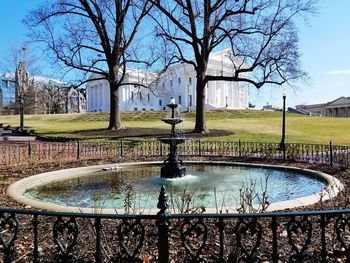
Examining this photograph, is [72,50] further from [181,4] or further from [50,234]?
[50,234]

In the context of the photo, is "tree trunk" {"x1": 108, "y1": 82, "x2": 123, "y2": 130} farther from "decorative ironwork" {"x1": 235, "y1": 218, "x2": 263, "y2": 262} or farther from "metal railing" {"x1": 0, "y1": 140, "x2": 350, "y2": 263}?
"decorative ironwork" {"x1": 235, "y1": 218, "x2": 263, "y2": 262}

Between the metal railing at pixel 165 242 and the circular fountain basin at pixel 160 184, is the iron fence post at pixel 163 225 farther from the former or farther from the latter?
the circular fountain basin at pixel 160 184

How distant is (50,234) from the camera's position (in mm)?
6012

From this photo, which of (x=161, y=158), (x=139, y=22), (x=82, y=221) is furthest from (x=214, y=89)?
(x=82, y=221)

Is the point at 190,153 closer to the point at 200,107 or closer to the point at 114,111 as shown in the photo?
the point at 200,107

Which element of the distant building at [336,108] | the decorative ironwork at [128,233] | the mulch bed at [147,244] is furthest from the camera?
the distant building at [336,108]

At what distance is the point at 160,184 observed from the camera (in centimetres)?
1187

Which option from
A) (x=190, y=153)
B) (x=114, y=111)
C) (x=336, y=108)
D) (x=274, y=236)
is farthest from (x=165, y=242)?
(x=336, y=108)

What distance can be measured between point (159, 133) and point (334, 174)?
18944 millimetres

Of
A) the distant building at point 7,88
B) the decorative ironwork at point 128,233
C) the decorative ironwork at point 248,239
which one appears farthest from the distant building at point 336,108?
the decorative ironwork at point 128,233

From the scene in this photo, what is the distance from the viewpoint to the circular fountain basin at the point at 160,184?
344 inches

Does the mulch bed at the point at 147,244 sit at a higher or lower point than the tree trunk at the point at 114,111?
lower

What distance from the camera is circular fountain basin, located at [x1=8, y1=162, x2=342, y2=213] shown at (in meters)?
8.75

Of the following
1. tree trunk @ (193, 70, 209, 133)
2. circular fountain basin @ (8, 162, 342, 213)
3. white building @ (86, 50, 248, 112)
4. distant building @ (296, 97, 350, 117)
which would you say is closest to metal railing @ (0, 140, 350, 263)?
circular fountain basin @ (8, 162, 342, 213)
